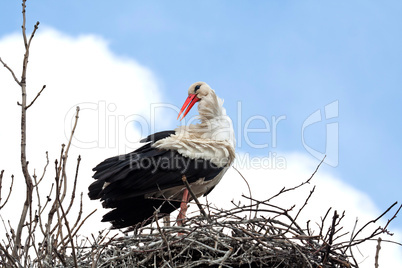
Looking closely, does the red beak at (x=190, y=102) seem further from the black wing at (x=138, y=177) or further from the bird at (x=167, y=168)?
the black wing at (x=138, y=177)

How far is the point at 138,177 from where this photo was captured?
486 centimetres

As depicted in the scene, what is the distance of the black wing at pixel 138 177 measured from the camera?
191 inches

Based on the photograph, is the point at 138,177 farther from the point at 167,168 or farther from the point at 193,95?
the point at 193,95

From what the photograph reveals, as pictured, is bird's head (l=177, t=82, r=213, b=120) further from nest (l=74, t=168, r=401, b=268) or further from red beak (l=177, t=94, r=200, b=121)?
nest (l=74, t=168, r=401, b=268)

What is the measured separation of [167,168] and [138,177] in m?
0.29

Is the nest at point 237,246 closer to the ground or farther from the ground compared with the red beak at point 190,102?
closer to the ground

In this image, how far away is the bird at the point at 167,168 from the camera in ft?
16.0

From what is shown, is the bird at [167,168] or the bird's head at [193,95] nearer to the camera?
the bird at [167,168]

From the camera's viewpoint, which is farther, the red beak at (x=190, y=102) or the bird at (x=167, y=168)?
the red beak at (x=190, y=102)

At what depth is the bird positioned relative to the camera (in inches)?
192

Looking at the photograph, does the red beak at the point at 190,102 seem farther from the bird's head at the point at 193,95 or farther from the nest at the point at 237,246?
the nest at the point at 237,246

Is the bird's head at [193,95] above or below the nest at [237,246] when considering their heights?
above

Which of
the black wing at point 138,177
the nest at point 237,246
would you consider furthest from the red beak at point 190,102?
the nest at point 237,246

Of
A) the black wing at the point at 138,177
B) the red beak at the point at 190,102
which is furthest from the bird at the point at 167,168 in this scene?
the red beak at the point at 190,102
